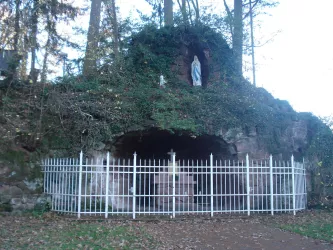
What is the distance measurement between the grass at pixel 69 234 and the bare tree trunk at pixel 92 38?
7.62 metres

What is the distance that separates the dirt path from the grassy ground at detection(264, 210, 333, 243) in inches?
14.2

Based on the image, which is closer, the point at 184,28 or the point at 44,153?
the point at 44,153

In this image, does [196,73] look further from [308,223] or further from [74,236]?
[74,236]

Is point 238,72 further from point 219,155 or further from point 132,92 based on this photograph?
point 132,92

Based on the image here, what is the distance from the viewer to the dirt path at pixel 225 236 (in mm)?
7193

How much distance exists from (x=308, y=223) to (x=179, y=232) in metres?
3.87

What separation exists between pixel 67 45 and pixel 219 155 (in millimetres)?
8572

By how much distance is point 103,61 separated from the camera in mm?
14914

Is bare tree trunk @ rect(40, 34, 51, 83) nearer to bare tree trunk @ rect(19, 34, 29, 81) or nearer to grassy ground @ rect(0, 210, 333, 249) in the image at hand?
bare tree trunk @ rect(19, 34, 29, 81)

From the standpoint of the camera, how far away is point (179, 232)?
813cm

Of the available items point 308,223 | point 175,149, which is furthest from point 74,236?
point 175,149

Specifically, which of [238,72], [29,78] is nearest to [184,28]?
[238,72]

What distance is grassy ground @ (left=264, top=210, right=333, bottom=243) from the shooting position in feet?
27.3

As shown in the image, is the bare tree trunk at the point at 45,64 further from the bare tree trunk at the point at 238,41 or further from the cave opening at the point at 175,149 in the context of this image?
the bare tree trunk at the point at 238,41
